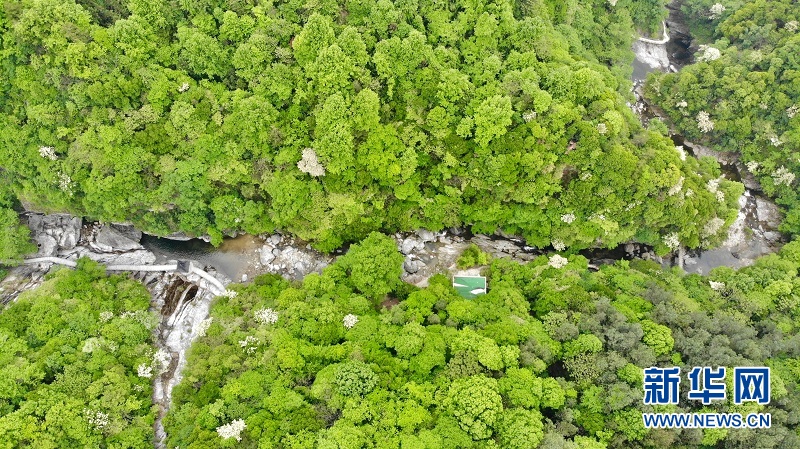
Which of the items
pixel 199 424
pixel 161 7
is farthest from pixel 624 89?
pixel 199 424

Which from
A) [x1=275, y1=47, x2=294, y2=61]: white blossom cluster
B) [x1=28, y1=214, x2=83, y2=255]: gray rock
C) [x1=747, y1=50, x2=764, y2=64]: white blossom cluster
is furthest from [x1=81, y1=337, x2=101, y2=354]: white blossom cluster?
[x1=747, y1=50, x2=764, y2=64]: white blossom cluster

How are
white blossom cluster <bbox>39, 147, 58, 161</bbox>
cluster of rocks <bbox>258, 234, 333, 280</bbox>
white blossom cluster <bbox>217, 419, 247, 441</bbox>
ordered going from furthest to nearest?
cluster of rocks <bbox>258, 234, 333, 280</bbox>, white blossom cluster <bbox>39, 147, 58, 161</bbox>, white blossom cluster <bbox>217, 419, 247, 441</bbox>

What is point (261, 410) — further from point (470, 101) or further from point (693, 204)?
point (693, 204)

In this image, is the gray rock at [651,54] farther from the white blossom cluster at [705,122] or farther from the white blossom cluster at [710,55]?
the white blossom cluster at [705,122]

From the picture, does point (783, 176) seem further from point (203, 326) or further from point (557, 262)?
point (203, 326)

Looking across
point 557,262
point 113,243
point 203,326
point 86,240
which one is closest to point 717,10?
point 557,262

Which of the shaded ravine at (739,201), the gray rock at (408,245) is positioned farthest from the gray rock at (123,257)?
the shaded ravine at (739,201)

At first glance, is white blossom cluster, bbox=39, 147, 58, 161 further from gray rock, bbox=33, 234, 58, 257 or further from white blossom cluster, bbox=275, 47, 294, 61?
white blossom cluster, bbox=275, 47, 294, 61
